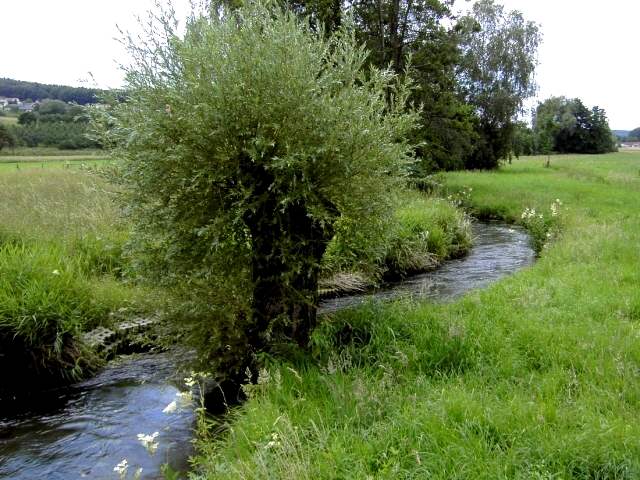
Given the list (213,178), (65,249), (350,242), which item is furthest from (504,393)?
(65,249)

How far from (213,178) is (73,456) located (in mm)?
3183

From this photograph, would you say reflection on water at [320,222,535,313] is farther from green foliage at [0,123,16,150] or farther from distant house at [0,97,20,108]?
distant house at [0,97,20,108]

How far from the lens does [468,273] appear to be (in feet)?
39.2

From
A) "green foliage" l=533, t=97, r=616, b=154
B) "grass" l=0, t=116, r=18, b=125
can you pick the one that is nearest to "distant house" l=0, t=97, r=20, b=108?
"grass" l=0, t=116, r=18, b=125

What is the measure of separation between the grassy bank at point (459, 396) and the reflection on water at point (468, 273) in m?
1.73

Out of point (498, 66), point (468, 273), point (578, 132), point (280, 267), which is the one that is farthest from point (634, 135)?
point (280, 267)

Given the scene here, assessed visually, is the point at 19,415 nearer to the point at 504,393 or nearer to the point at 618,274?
the point at 504,393

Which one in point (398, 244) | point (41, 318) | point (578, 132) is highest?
point (578, 132)

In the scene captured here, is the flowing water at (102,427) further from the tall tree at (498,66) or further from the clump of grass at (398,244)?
the tall tree at (498,66)

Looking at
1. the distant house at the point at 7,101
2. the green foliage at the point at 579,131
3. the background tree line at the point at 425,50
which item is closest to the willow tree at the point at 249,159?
the background tree line at the point at 425,50

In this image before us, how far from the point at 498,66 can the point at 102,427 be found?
41138 millimetres

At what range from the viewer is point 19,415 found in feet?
20.1

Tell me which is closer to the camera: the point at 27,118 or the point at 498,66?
the point at 498,66

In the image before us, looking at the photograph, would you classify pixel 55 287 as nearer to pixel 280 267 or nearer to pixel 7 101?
pixel 280 267
